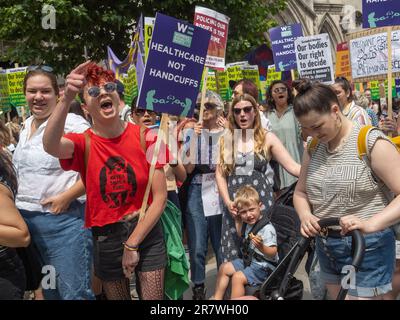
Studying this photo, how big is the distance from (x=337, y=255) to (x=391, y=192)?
420mm

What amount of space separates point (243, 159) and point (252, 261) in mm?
980

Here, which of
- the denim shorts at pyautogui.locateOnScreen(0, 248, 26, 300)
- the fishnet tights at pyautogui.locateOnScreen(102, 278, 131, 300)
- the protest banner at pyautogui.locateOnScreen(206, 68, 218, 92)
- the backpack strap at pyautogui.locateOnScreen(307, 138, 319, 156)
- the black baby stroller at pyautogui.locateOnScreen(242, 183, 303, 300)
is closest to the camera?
the denim shorts at pyautogui.locateOnScreen(0, 248, 26, 300)

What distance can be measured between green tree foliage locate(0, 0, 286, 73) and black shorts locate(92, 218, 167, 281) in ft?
43.0

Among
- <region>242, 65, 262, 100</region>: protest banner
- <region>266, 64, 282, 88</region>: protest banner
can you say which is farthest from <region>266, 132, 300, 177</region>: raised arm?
<region>266, 64, 282, 88</region>: protest banner

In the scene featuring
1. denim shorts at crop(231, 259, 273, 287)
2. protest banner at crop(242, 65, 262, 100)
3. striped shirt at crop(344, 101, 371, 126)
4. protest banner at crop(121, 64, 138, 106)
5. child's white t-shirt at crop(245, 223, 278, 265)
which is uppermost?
protest banner at crop(242, 65, 262, 100)

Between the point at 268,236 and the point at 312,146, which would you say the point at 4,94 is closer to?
the point at 268,236

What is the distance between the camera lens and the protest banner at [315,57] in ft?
31.4

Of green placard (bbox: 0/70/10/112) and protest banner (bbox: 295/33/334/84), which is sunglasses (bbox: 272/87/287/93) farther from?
green placard (bbox: 0/70/10/112)

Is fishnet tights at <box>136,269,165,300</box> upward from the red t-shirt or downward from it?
downward

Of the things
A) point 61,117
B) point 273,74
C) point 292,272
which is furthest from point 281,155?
point 273,74

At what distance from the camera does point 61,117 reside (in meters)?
3.63

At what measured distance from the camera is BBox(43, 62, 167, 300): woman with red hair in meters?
3.93
